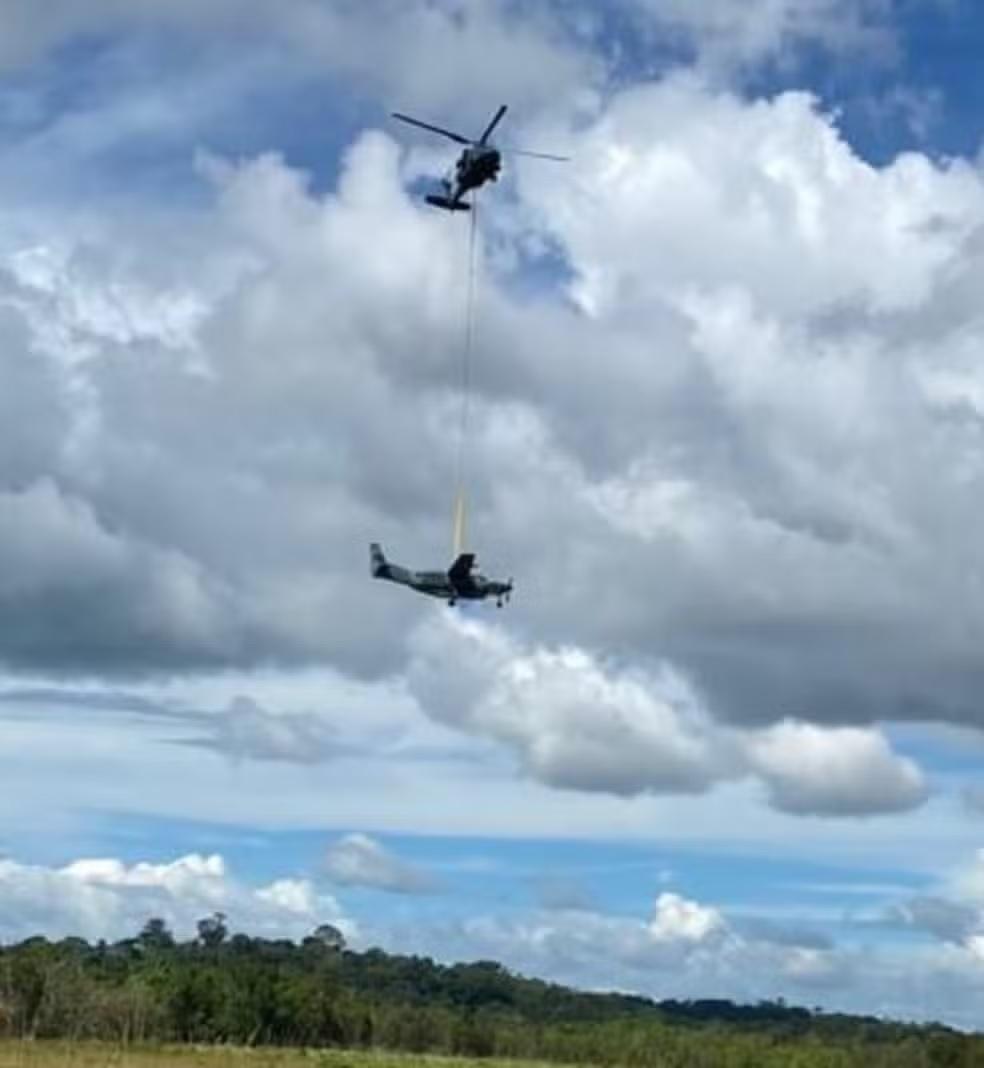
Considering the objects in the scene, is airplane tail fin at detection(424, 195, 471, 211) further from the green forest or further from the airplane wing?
the green forest

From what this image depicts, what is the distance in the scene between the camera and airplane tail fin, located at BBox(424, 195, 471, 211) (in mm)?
41812

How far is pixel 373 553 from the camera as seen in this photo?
45.7 metres

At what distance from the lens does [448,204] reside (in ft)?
137

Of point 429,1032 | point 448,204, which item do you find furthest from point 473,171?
point 429,1032

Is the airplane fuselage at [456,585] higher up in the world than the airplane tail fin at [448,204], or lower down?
lower down

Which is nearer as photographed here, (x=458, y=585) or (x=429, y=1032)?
(x=458, y=585)

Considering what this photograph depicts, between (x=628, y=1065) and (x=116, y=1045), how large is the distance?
3379 inches

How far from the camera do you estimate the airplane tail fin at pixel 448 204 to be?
137 ft

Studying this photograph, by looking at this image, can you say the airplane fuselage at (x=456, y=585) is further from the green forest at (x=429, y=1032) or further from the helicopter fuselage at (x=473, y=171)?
the green forest at (x=429, y=1032)

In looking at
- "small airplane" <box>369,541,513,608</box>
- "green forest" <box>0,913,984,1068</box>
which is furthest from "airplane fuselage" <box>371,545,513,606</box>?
"green forest" <box>0,913,984,1068</box>

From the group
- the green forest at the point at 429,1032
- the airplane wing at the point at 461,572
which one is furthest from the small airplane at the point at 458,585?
the green forest at the point at 429,1032

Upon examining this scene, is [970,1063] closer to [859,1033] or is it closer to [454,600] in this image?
[859,1033]

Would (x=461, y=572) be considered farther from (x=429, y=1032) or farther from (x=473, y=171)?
(x=429, y=1032)

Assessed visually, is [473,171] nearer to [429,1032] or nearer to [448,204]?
[448,204]
